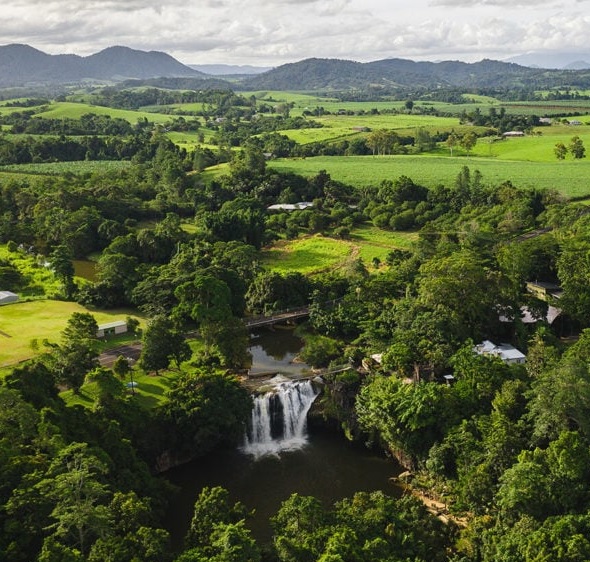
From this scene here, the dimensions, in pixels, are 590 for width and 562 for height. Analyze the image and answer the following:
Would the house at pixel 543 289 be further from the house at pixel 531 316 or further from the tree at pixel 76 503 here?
the tree at pixel 76 503

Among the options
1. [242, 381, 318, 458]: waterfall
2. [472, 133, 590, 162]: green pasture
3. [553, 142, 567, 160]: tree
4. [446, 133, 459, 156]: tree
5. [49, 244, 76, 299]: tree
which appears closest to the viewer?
[242, 381, 318, 458]: waterfall

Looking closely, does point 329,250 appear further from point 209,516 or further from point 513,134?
point 513,134

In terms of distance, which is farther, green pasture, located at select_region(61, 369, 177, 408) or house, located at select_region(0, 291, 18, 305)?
Result: house, located at select_region(0, 291, 18, 305)

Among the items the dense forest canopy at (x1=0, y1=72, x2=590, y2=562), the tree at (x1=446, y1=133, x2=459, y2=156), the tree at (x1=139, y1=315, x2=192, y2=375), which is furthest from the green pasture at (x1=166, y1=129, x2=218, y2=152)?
the tree at (x1=139, y1=315, x2=192, y2=375)

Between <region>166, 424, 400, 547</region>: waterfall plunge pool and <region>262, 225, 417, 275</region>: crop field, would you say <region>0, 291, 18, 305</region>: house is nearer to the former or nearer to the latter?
<region>262, 225, 417, 275</region>: crop field

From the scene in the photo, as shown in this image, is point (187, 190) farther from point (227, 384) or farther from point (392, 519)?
point (392, 519)

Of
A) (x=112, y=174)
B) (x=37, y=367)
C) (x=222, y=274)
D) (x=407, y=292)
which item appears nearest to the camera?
(x=37, y=367)

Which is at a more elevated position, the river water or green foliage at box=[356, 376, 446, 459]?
green foliage at box=[356, 376, 446, 459]

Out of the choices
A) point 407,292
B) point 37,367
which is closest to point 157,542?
point 37,367

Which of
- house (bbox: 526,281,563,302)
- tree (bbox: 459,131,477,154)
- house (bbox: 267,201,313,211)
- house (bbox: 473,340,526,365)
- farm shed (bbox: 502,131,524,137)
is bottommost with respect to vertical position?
house (bbox: 473,340,526,365)
